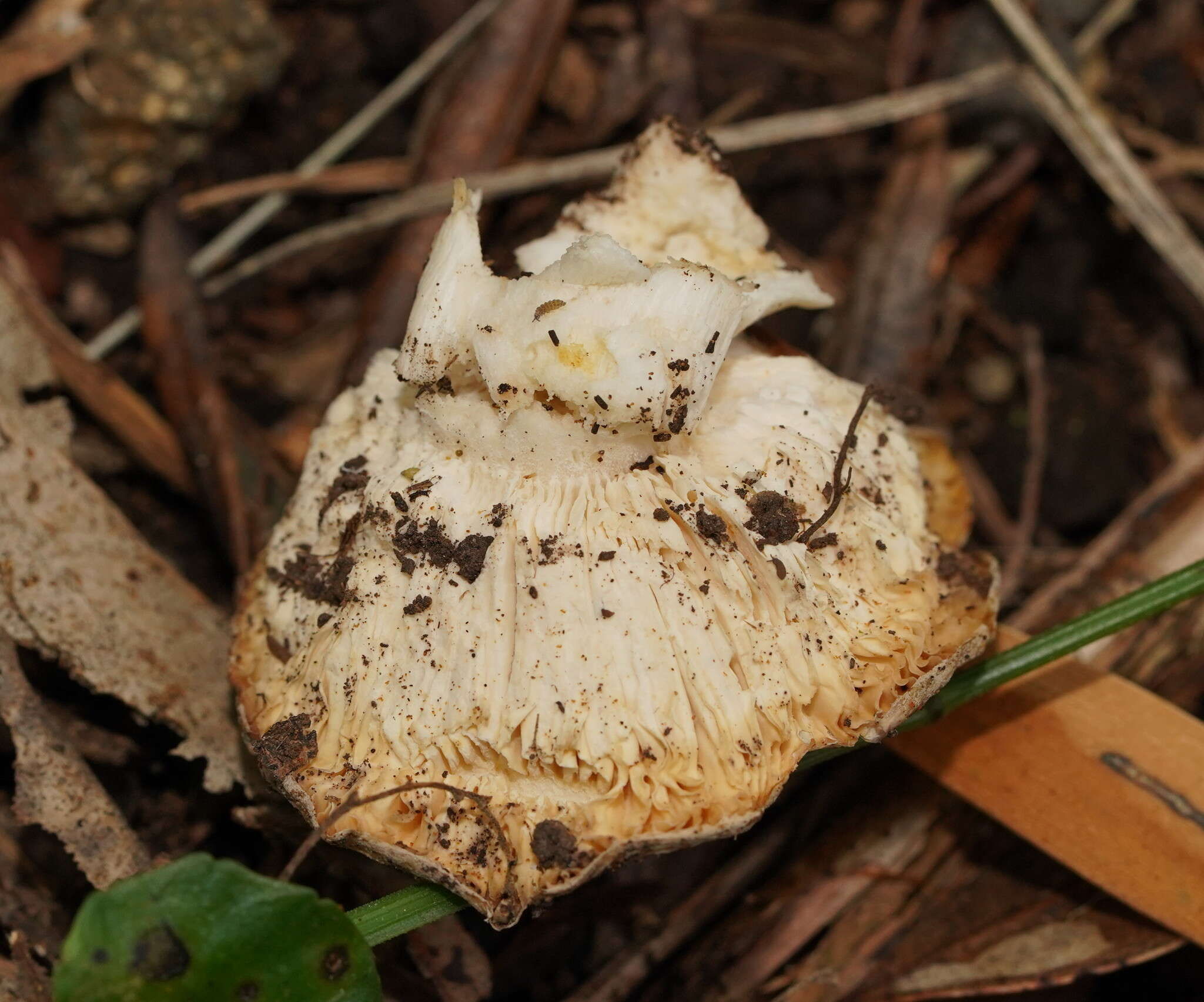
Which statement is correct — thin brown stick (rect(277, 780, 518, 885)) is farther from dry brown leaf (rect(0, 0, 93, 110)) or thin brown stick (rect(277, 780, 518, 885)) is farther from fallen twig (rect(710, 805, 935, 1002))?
dry brown leaf (rect(0, 0, 93, 110))

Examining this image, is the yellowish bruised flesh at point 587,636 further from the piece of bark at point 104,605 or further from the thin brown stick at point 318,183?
the thin brown stick at point 318,183

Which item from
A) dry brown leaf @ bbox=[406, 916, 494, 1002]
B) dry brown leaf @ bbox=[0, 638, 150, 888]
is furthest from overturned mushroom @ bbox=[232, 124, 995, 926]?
dry brown leaf @ bbox=[406, 916, 494, 1002]

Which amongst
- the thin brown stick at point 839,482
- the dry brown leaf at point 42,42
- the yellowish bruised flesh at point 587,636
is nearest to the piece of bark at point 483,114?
the dry brown leaf at point 42,42

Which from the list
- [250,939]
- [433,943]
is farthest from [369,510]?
[433,943]

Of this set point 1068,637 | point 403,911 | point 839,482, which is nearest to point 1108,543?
point 1068,637

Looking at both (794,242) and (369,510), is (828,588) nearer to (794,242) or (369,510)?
(369,510)

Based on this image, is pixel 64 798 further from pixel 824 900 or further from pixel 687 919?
pixel 824 900
